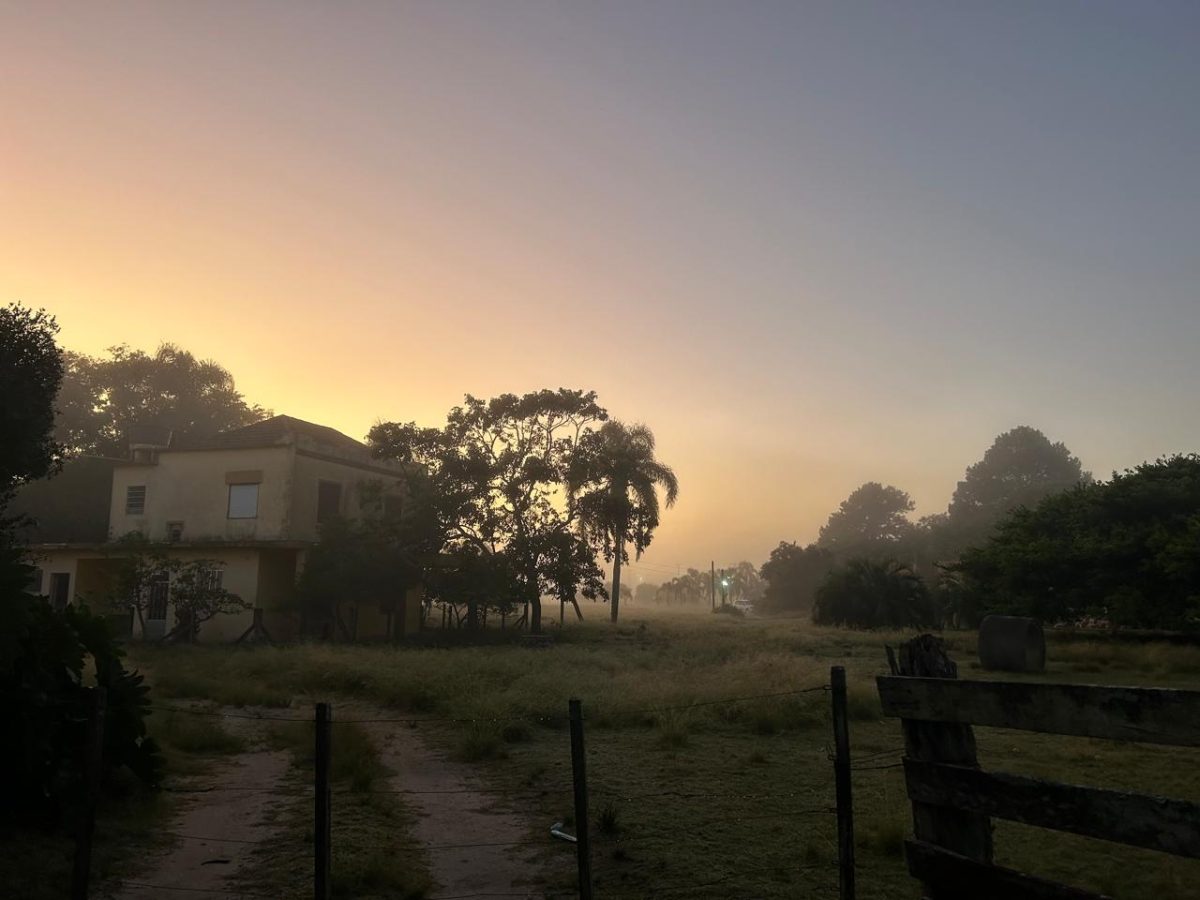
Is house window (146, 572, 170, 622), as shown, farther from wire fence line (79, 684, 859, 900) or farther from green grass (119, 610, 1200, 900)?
wire fence line (79, 684, 859, 900)

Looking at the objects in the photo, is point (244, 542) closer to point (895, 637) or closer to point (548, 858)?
point (895, 637)

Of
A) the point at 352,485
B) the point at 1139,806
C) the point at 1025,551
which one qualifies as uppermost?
the point at 352,485

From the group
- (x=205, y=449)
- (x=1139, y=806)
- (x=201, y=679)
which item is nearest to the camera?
(x=1139, y=806)

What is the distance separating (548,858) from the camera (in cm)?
763

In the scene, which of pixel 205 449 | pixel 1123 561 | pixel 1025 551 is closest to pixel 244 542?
pixel 205 449

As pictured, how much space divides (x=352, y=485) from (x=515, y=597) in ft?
30.4

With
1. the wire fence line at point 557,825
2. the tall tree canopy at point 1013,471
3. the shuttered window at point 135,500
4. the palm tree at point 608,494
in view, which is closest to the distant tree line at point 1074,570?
the palm tree at point 608,494

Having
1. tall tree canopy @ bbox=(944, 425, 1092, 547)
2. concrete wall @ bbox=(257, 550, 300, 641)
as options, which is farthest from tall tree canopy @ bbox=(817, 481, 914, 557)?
concrete wall @ bbox=(257, 550, 300, 641)

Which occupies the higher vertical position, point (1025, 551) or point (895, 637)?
point (1025, 551)

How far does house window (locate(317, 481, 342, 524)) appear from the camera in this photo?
115 feet

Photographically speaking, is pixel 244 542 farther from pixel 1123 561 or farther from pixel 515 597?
pixel 1123 561

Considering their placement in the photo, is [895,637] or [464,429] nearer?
[895,637]

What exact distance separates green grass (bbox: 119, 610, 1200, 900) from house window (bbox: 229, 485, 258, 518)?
352 inches

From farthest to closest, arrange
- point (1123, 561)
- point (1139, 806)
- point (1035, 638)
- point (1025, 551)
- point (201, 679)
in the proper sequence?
point (1025, 551), point (1123, 561), point (1035, 638), point (201, 679), point (1139, 806)
